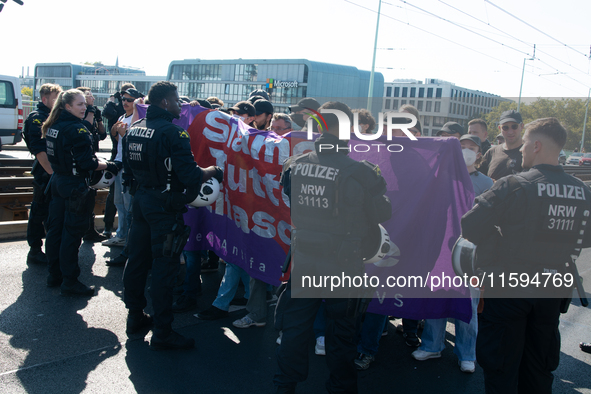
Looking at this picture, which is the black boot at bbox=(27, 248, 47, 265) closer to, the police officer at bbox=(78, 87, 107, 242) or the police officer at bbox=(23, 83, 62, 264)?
the police officer at bbox=(23, 83, 62, 264)

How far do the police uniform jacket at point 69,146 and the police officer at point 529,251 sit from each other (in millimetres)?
3878

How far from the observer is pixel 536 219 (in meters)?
2.74

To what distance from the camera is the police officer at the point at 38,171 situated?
5.43 meters

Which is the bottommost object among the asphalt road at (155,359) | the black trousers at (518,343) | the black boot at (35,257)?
the asphalt road at (155,359)

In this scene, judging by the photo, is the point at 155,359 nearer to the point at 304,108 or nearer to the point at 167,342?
the point at 167,342

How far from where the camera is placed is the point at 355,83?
6216 centimetres

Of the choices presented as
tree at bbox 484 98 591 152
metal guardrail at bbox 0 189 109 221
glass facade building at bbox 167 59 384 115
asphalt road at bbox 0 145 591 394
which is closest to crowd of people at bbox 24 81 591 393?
asphalt road at bbox 0 145 591 394

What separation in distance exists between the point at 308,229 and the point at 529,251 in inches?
56.2

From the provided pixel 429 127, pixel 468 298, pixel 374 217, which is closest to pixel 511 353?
pixel 468 298

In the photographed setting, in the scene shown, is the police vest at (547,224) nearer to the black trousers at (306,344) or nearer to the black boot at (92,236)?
the black trousers at (306,344)

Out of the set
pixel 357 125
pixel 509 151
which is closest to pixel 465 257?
pixel 357 125

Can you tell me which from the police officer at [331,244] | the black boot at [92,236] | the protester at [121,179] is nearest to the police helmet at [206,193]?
the police officer at [331,244]

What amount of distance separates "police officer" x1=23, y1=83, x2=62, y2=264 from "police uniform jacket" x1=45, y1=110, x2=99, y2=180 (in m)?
0.76

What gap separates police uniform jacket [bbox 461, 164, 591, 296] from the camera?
8.99 feet
